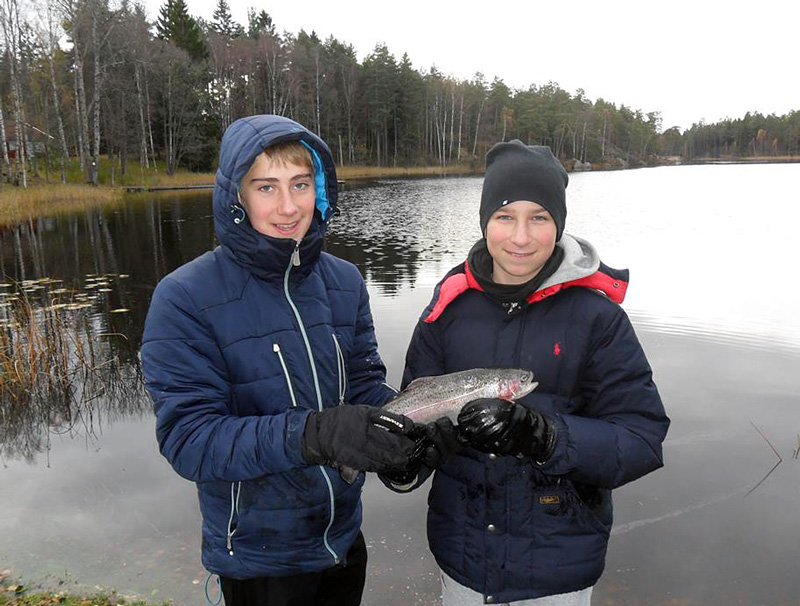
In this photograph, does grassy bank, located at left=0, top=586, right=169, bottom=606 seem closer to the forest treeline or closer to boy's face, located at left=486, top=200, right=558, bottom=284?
boy's face, located at left=486, top=200, right=558, bottom=284

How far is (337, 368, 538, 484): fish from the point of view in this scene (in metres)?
2.67

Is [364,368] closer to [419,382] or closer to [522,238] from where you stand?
[419,382]

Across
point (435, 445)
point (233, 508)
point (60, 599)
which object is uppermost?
point (435, 445)

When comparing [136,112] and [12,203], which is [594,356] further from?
[136,112]

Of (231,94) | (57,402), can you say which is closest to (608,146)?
(231,94)

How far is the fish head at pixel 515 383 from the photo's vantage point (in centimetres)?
266

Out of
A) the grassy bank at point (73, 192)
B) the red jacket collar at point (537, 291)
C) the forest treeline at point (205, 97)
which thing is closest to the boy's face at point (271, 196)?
the red jacket collar at point (537, 291)

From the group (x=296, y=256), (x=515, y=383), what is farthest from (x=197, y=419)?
(x=515, y=383)

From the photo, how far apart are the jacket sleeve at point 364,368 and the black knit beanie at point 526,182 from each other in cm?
88

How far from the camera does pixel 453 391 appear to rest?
285 centimetres

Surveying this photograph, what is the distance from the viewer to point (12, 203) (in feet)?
87.2

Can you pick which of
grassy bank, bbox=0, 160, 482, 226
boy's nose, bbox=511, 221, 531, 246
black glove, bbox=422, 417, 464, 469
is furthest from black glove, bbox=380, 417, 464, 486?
grassy bank, bbox=0, 160, 482, 226

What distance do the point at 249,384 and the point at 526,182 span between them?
169 cm

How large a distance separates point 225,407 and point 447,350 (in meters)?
1.16
